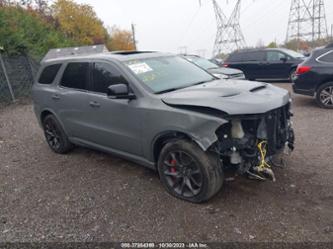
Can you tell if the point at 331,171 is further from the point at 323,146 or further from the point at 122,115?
the point at 122,115

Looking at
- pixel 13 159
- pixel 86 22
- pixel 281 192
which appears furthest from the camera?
pixel 86 22

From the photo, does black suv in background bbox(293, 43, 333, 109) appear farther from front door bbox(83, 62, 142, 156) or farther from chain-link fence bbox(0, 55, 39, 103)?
chain-link fence bbox(0, 55, 39, 103)

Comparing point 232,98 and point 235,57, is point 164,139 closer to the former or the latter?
point 232,98

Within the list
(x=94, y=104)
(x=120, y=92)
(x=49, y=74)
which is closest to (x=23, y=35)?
(x=49, y=74)

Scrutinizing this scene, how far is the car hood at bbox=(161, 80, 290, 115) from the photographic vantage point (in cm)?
277

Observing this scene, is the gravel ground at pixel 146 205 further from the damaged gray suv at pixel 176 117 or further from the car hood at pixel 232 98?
the car hood at pixel 232 98

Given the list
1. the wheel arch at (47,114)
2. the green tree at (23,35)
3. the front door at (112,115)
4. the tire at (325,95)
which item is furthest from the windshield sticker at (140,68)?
the green tree at (23,35)

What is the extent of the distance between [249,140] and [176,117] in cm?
80

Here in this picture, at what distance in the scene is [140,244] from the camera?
2.66 metres

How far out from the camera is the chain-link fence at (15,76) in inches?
418

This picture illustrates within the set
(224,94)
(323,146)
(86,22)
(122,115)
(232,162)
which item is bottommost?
(323,146)

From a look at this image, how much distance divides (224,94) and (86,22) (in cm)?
3447

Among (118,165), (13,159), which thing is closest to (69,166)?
(118,165)

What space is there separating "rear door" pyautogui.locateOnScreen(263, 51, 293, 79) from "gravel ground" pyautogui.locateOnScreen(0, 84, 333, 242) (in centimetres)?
752
